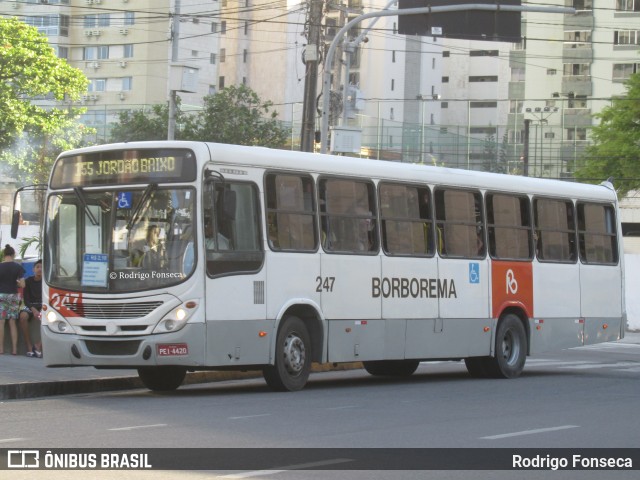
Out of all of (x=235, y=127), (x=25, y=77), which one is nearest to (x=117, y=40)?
(x=235, y=127)

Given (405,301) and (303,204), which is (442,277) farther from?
(303,204)

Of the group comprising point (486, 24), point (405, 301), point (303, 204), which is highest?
point (486, 24)

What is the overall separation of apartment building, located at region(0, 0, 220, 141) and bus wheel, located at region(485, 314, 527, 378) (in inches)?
2880

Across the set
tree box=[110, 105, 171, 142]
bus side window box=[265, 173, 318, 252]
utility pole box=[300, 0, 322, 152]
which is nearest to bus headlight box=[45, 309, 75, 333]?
bus side window box=[265, 173, 318, 252]

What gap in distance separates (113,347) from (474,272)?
6.81m

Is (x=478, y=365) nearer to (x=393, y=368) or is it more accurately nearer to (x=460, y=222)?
(x=393, y=368)

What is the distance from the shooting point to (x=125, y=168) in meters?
17.1

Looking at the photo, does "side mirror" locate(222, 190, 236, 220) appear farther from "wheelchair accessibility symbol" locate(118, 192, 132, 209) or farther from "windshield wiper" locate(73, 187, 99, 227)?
"windshield wiper" locate(73, 187, 99, 227)

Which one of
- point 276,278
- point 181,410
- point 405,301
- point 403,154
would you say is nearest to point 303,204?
point 276,278

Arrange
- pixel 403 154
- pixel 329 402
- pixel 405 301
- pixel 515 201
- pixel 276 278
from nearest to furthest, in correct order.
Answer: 1. pixel 329 402
2. pixel 276 278
3. pixel 405 301
4. pixel 515 201
5. pixel 403 154

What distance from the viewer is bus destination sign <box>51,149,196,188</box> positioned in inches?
663

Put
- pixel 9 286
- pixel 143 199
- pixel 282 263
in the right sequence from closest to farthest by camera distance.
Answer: pixel 143 199 < pixel 282 263 < pixel 9 286

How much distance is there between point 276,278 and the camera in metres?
17.7

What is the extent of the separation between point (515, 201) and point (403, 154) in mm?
42171
